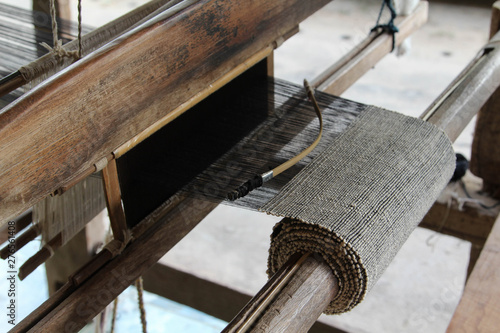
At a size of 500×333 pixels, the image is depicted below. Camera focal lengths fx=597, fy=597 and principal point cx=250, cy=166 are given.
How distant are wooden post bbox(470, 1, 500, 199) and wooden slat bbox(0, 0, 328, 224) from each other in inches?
43.8

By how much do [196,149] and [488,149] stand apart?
3.88 ft

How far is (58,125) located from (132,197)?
317mm

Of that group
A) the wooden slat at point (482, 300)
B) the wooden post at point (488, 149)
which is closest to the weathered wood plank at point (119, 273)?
the wooden slat at point (482, 300)

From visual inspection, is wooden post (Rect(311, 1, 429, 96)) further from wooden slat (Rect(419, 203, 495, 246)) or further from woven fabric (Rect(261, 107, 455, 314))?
wooden slat (Rect(419, 203, 495, 246))

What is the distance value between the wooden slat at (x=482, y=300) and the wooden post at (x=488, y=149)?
0.77 m

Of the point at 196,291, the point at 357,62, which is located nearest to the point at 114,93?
the point at 357,62

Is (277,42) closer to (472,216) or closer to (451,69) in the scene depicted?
(472,216)

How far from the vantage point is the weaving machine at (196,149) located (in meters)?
0.82

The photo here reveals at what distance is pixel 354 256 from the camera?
89cm

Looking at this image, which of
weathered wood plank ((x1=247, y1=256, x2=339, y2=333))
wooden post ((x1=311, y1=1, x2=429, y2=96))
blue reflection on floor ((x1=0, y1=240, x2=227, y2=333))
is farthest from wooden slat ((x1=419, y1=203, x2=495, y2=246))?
blue reflection on floor ((x1=0, y1=240, x2=227, y2=333))

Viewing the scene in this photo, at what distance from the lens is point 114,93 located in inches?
34.9

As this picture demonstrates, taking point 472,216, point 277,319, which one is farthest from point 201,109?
point 472,216

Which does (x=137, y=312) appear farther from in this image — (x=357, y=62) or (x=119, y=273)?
(x=119, y=273)

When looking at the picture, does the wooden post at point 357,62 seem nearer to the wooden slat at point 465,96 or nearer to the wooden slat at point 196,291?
the wooden slat at point 465,96
